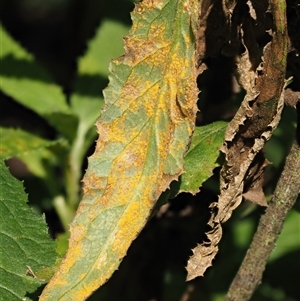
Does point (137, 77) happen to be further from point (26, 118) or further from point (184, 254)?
point (26, 118)

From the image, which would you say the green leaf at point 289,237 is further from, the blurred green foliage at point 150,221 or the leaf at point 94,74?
the leaf at point 94,74

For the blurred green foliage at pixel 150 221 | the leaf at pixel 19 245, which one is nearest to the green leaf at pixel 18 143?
the blurred green foliage at pixel 150 221

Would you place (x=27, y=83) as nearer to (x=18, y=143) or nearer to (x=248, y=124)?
(x=18, y=143)

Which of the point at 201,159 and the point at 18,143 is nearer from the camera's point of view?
the point at 201,159

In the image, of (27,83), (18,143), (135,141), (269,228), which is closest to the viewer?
(135,141)

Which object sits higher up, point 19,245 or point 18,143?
point 18,143

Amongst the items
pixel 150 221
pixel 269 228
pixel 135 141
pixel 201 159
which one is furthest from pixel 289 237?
pixel 135 141

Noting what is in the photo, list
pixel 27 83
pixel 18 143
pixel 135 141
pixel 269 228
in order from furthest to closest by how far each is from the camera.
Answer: pixel 27 83 → pixel 18 143 → pixel 269 228 → pixel 135 141

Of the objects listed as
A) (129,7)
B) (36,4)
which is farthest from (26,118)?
(129,7)
